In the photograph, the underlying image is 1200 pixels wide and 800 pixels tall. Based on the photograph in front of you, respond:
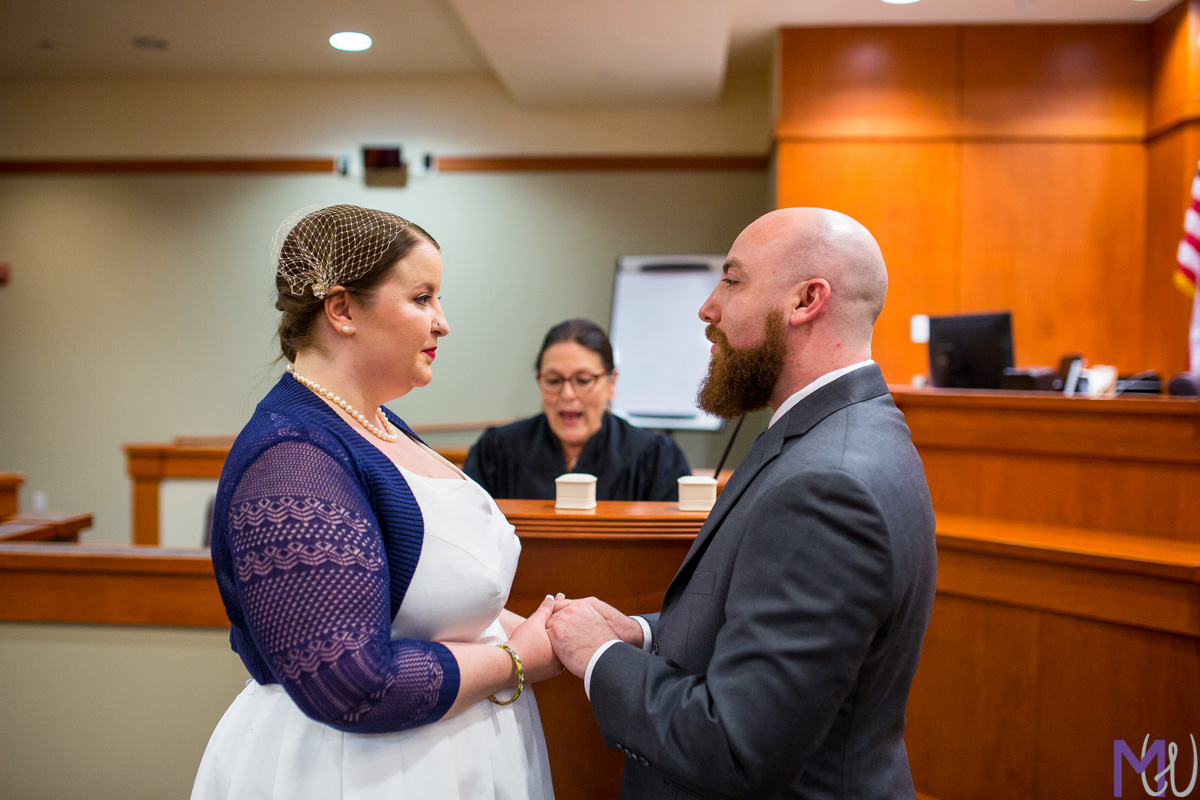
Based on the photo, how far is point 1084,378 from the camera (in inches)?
156

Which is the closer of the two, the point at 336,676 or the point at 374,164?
the point at 336,676

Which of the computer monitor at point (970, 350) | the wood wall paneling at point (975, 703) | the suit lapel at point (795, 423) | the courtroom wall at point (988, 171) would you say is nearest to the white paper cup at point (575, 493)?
the suit lapel at point (795, 423)

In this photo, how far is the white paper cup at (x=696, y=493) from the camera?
5.70ft

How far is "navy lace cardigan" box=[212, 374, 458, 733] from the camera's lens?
0.97 m

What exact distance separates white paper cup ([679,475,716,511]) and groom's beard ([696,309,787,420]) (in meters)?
0.39

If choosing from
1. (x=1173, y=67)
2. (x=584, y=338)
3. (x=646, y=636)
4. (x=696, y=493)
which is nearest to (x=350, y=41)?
(x=584, y=338)

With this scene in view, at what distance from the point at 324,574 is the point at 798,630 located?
0.57m

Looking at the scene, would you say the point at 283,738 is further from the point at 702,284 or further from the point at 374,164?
the point at 374,164

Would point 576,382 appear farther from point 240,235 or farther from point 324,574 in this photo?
point 240,235

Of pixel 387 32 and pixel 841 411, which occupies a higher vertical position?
pixel 387 32

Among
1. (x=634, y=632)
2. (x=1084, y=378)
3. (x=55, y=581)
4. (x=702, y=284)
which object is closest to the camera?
(x=634, y=632)

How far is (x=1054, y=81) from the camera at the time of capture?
4.85m

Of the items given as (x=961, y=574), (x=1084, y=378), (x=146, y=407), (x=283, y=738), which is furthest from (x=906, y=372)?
(x=146, y=407)

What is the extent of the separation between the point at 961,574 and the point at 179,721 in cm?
236
